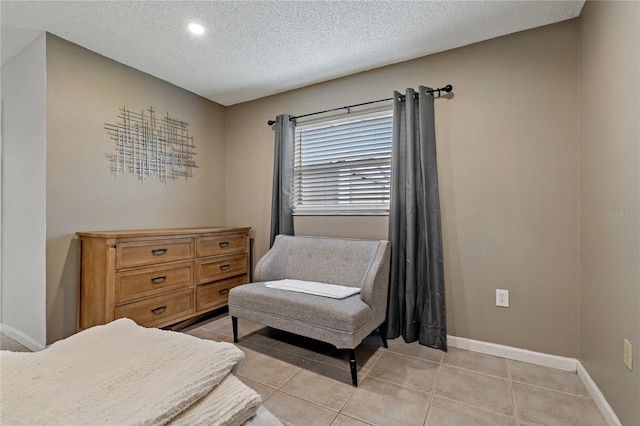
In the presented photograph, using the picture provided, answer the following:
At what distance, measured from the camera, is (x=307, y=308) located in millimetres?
A: 2029

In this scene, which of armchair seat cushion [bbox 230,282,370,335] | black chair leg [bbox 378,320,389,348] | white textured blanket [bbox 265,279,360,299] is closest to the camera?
armchair seat cushion [bbox 230,282,370,335]

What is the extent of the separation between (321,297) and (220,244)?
4.45 ft

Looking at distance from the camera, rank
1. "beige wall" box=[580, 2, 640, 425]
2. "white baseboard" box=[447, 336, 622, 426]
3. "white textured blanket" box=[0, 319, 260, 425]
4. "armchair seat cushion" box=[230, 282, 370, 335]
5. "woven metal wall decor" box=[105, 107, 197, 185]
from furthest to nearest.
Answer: "woven metal wall decor" box=[105, 107, 197, 185]
"armchair seat cushion" box=[230, 282, 370, 335]
"white baseboard" box=[447, 336, 622, 426]
"beige wall" box=[580, 2, 640, 425]
"white textured blanket" box=[0, 319, 260, 425]

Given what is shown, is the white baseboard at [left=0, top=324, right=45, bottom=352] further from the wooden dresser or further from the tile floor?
the tile floor

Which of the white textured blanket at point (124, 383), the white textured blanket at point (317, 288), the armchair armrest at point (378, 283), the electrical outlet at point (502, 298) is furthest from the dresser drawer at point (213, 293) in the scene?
the electrical outlet at point (502, 298)

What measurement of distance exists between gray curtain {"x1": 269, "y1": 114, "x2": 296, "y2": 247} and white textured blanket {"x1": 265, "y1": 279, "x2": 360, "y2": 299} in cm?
74

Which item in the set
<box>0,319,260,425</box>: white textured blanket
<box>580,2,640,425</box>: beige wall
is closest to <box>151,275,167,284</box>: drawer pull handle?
<box>0,319,260,425</box>: white textured blanket

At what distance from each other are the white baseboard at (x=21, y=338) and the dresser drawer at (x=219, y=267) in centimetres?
120

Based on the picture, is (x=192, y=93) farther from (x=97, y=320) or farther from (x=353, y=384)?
(x=353, y=384)

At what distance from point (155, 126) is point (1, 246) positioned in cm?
171

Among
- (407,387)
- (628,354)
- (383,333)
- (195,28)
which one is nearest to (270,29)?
(195,28)

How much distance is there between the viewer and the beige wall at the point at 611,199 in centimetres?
134

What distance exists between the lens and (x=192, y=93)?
3354 mm

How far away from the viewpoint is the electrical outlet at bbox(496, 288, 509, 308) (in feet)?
7.34
